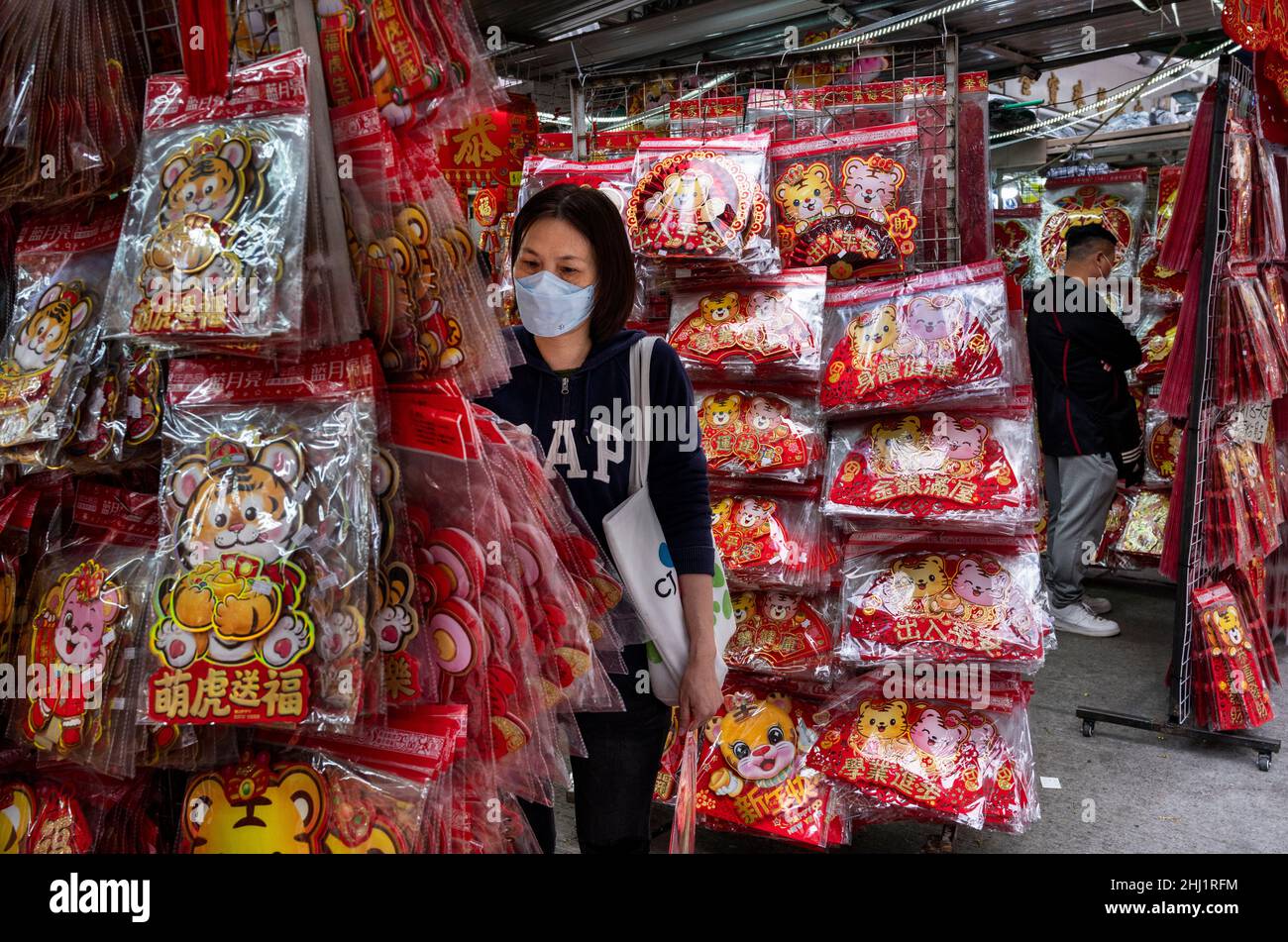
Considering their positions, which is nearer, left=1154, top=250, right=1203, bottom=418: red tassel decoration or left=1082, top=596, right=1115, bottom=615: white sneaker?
left=1154, top=250, right=1203, bottom=418: red tassel decoration

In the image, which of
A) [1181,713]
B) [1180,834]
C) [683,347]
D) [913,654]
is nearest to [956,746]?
[913,654]

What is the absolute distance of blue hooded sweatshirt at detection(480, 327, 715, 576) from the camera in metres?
1.78

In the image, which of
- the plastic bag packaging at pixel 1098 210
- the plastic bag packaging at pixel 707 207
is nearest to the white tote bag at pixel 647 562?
the plastic bag packaging at pixel 707 207

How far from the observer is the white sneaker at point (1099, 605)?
5.27 m

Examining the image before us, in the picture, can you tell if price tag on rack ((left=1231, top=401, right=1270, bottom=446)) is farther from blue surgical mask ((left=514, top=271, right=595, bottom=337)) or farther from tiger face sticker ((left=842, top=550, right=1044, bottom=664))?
blue surgical mask ((left=514, top=271, right=595, bottom=337))

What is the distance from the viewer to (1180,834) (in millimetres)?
3047

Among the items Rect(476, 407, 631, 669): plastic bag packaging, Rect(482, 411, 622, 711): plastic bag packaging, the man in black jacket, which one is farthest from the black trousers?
the man in black jacket

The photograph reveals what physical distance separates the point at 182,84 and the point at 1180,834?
3.22 m

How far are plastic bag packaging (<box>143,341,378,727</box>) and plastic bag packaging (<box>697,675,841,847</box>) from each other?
2.02 meters

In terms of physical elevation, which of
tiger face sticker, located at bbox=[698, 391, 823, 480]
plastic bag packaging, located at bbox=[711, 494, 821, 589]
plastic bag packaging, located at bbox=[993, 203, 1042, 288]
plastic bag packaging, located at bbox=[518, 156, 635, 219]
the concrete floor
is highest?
plastic bag packaging, located at bbox=[993, 203, 1042, 288]

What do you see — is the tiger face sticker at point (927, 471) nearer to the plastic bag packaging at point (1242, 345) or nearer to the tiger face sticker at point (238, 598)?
the plastic bag packaging at point (1242, 345)

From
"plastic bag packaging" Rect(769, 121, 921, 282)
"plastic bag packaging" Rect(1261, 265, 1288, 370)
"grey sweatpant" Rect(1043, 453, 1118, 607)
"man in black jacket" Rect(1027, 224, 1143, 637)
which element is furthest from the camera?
"grey sweatpant" Rect(1043, 453, 1118, 607)

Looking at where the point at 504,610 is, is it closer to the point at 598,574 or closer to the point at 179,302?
the point at 598,574

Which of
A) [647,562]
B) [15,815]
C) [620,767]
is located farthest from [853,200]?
[15,815]
